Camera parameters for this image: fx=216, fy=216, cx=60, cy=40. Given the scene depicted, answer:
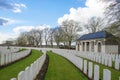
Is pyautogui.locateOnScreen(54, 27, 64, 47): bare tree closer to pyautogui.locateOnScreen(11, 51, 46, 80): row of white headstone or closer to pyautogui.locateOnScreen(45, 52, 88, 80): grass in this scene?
pyautogui.locateOnScreen(45, 52, 88, 80): grass

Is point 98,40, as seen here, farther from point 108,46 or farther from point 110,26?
point 110,26

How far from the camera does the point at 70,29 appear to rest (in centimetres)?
8138

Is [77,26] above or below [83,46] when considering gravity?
above

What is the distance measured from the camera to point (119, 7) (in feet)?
80.5

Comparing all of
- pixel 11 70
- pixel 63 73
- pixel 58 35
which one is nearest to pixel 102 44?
pixel 63 73

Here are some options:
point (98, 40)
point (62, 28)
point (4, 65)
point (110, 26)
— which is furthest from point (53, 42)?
point (4, 65)

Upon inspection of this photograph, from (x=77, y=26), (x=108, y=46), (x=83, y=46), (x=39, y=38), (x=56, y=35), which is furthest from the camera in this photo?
(x=39, y=38)

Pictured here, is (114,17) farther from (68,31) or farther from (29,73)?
(68,31)

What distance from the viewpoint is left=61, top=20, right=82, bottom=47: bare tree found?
79.1 metres

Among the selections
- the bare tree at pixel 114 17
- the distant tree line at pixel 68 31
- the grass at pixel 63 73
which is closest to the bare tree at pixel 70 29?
the distant tree line at pixel 68 31

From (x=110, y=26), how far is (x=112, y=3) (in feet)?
8.92

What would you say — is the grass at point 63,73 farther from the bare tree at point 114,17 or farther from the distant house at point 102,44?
the distant house at point 102,44

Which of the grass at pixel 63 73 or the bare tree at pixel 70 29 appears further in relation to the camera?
the bare tree at pixel 70 29

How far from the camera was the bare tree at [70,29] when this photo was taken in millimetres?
79062
